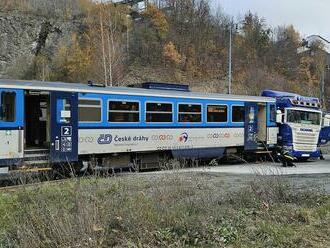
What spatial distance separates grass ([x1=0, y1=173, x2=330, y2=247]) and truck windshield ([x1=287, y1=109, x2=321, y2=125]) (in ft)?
61.3

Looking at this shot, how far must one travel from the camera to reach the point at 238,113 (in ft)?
79.7

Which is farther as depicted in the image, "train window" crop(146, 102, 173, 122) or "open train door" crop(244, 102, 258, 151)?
"open train door" crop(244, 102, 258, 151)

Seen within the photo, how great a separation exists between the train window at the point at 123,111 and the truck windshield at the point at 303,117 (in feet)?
33.6

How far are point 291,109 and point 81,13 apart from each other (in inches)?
2251

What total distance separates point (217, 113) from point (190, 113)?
1.86 m

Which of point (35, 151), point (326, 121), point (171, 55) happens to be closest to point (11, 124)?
→ point (35, 151)

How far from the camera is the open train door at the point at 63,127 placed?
16766 mm

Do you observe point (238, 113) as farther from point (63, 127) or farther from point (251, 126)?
point (63, 127)

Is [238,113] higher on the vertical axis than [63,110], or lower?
lower

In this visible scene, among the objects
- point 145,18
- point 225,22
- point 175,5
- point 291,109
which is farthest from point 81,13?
point 291,109

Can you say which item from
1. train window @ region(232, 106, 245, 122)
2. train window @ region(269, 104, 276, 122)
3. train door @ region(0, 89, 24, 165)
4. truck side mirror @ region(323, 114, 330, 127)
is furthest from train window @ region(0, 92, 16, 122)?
truck side mirror @ region(323, 114, 330, 127)

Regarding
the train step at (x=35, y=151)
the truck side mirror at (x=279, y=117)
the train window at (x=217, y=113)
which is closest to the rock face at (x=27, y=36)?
the truck side mirror at (x=279, y=117)

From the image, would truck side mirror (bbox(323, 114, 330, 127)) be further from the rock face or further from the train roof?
the rock face

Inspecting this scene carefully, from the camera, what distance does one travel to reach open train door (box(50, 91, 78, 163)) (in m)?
16.8
